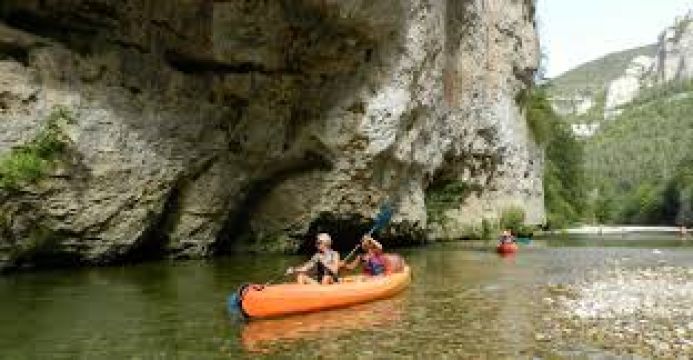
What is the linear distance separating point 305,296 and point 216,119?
482 inches

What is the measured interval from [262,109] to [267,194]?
3.55 m

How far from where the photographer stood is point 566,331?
470 inches

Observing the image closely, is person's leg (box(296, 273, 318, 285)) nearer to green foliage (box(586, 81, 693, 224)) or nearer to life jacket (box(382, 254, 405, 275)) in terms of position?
life jacket (box(382, 254, 405, 275))

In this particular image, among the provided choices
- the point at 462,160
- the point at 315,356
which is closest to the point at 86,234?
the point at 315,356

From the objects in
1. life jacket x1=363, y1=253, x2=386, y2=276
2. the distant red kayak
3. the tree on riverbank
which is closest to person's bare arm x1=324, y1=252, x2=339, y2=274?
life jacket x1=363, y1=253, x2=386, y2=276

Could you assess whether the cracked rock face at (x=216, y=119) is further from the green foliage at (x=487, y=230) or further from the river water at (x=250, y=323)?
the green foliage at (x=487, y=230)

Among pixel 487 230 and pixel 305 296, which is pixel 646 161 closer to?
pixel 487 230

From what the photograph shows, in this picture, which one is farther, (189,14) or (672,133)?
(672,133)

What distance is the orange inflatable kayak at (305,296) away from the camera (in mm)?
13430

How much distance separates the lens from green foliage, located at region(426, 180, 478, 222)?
37.6 metres

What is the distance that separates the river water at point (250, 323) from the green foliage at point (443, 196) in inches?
603

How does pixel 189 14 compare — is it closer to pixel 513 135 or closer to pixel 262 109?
pixel 262 109

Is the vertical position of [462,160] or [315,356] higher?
[462,160]

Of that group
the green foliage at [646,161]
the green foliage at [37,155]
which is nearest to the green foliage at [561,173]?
the green foliage at [646,161]
